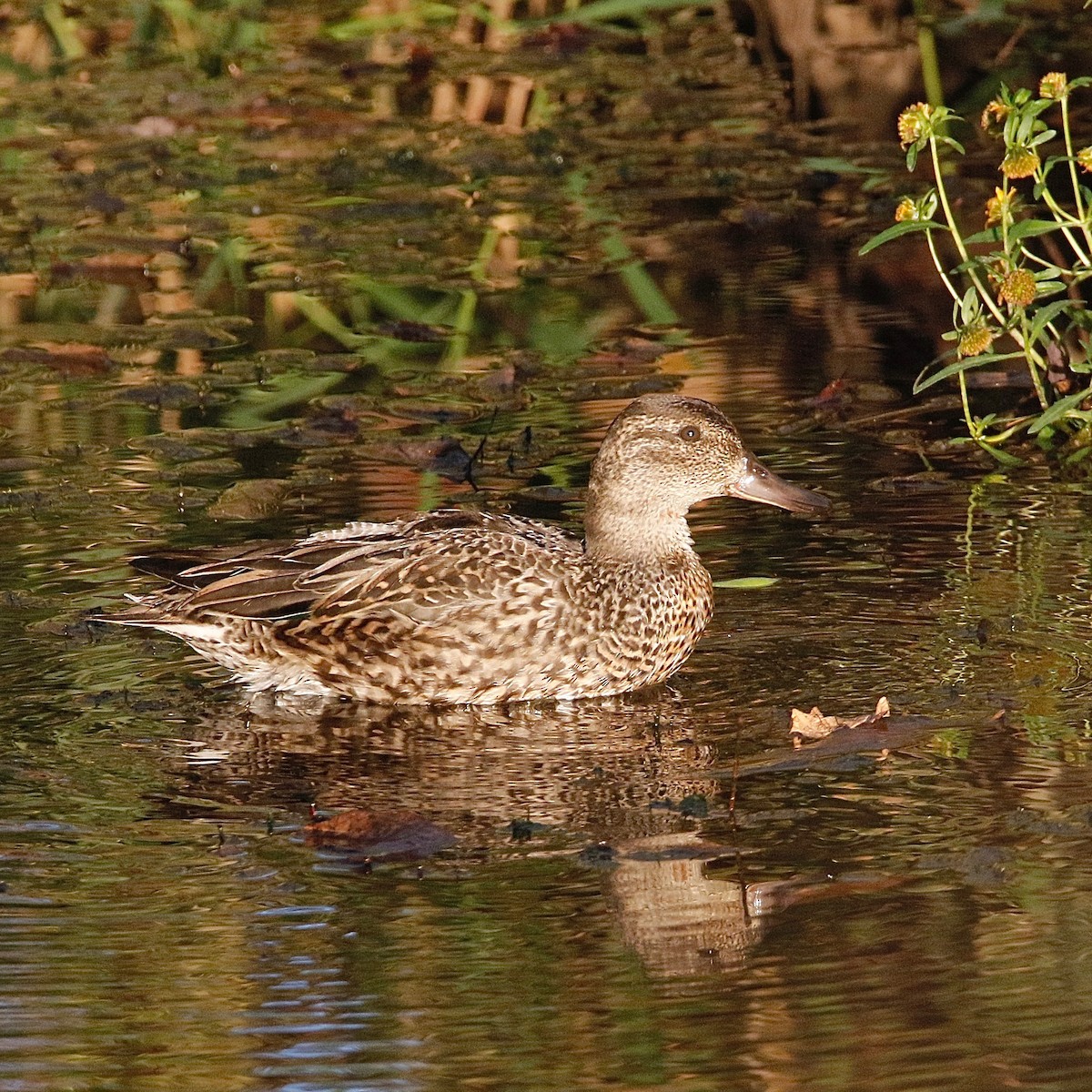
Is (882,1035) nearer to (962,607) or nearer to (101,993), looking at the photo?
(101,993)

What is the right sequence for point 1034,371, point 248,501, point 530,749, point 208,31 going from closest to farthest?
point 530,749
point 248,501
point 1034,371
point 208,31

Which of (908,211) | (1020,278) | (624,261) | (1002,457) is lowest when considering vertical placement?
(1002,457)

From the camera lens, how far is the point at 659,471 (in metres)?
7.27

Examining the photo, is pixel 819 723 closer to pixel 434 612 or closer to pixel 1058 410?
pixel 434 612

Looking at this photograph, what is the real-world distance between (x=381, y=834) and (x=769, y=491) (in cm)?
222

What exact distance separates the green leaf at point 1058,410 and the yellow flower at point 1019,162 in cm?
79

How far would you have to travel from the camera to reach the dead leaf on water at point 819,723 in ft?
20.2

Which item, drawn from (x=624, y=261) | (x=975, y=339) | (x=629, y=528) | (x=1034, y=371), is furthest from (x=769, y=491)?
(x=624, y=261)

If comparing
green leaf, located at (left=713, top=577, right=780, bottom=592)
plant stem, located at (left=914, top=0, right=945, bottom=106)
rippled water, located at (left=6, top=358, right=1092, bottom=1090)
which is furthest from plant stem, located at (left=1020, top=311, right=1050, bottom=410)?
plant stem, located at (left=914, top=0, right=945, bottom=106)

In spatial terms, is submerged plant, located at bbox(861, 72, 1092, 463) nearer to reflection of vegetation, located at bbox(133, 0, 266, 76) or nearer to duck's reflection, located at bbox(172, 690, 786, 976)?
duck's reflection, located at bbox(172, 690, 786, 976)

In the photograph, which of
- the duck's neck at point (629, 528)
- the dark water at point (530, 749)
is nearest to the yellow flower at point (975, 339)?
the dark water at point (530, 749)

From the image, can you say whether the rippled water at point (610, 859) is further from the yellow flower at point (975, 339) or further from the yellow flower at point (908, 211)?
the yellow flower at point (908, 211)

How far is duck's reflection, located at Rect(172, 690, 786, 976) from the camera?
5160 millimetres

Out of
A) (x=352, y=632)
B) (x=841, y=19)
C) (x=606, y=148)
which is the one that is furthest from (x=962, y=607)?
(x=841, y=19)
